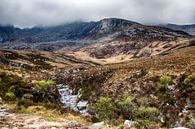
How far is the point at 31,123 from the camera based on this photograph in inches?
1275

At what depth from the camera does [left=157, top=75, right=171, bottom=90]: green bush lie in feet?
315

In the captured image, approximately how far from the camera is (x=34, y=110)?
41812mm

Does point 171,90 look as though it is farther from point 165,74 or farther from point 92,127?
point 92,127

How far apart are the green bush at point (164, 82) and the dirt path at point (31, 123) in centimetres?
6395

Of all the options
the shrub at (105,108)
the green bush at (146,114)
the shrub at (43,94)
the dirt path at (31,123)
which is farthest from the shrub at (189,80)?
the dirt path at (31,123)

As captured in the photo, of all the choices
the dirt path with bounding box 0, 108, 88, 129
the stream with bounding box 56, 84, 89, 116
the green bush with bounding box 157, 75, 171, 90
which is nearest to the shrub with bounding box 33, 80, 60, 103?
the stream with bounding box 56, 84, 89, 116

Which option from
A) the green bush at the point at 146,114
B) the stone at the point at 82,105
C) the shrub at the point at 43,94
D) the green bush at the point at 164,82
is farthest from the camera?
the stone at the point at 82,105

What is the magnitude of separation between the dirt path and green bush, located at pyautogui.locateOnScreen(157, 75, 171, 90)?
6395 centimetres

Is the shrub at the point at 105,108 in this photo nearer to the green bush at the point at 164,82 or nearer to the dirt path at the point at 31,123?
the green bush at the point at 164,82

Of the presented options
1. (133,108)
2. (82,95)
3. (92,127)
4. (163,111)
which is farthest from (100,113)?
(92,127)

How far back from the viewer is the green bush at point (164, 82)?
96.0 m

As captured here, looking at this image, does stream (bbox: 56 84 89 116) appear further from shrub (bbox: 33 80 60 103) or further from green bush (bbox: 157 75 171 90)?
green bush (bbox: 157 75 171 90)

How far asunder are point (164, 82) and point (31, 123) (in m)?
69.5

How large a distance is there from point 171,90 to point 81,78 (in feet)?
149
